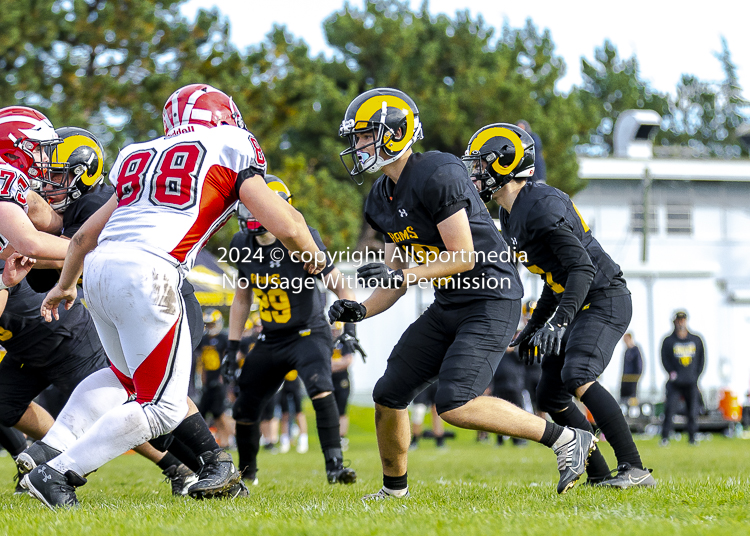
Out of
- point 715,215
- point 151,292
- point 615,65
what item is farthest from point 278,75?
point 615,65

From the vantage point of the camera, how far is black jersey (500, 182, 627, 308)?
5.25m

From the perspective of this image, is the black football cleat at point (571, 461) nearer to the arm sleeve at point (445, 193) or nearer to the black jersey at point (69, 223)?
the arm sleeve at point (445, 193)

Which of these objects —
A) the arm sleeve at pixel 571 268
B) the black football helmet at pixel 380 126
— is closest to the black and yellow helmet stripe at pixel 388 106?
the black football helmet at pixel 380 126

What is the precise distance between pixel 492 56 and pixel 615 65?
22.8 metres

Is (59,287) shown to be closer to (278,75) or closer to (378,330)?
(378,330)

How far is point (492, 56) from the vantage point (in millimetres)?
30641

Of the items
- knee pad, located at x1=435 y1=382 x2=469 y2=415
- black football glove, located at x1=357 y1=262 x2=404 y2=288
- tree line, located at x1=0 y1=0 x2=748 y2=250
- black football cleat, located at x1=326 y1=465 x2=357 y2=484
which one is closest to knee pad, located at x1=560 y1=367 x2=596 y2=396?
knee pad, located at x1=435 y1=382 x2=469 y2=415

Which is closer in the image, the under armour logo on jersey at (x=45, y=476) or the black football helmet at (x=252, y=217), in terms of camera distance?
the under armour logo on jersey at (x=45, y=476)

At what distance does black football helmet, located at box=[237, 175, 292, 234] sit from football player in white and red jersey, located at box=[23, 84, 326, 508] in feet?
7.02

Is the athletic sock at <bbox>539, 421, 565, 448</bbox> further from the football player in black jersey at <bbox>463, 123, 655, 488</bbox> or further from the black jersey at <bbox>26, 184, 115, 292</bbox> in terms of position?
the black jersey at <bbox>26, 184, 115, 292</bbox>

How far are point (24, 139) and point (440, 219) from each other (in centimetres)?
261

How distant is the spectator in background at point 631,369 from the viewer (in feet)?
53.5

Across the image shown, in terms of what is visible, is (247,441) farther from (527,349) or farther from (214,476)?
(527,349)

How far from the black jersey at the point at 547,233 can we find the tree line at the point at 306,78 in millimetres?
15562
